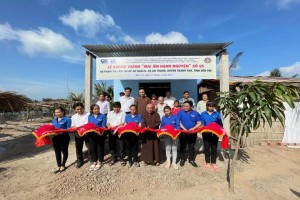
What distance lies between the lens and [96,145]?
5801mm

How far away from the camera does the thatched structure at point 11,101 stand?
9378 millimetres

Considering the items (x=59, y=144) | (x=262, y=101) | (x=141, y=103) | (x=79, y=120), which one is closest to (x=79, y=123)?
(x=79, y=120)

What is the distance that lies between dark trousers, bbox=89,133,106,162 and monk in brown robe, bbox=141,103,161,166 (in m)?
1.01

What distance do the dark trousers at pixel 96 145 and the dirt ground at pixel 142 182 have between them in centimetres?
30

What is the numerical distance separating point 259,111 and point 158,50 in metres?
4.46

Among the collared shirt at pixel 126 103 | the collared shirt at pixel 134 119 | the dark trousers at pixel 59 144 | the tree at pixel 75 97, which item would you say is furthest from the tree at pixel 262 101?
the tree at pixel 75 97

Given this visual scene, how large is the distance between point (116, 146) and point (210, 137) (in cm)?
239

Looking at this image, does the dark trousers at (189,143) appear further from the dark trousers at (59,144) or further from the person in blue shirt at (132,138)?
the dark trousers at (59,144)

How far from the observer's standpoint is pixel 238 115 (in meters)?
4.98

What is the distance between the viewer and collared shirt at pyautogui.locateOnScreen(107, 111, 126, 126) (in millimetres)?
5918

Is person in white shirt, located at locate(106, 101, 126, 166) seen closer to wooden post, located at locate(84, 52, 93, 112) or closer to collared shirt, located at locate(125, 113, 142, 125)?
collared shirt, located at locate(125, 113, 142, 125)

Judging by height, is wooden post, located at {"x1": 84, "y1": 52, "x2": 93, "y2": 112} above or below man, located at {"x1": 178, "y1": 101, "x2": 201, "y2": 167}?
above

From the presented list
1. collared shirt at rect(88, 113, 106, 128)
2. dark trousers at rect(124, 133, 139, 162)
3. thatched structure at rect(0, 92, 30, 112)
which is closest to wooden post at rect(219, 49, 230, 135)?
dark trousers at rect(124, 133, 139, 162)

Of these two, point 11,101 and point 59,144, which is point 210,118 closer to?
point 59,144
